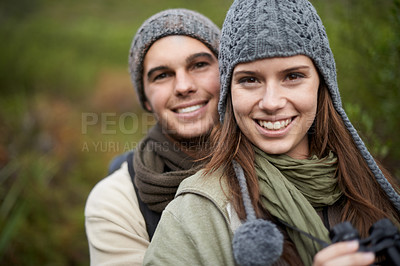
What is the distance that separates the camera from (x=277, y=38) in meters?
1.50

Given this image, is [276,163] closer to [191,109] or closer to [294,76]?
[294,76]

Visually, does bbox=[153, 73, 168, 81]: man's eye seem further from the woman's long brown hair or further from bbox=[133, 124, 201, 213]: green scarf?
the woman's long brown hair

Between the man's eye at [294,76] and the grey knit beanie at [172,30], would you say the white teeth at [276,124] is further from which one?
the grey knit beanie at [172,30]

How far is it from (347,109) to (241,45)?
104 cm

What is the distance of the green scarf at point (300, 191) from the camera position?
4.82 feet

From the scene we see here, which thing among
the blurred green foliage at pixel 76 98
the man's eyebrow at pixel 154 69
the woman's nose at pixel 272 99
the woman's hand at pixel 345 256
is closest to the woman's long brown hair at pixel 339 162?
the woman's nose at pixel 272 99

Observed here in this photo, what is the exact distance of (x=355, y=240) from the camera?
122cm

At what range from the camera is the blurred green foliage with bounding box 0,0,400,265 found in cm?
266

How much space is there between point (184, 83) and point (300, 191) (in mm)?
1150

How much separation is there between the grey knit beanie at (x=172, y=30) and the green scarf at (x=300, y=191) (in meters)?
1.17

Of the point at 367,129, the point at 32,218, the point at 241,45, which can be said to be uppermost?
the point at 241,45

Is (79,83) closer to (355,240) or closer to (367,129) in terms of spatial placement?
(367,129)

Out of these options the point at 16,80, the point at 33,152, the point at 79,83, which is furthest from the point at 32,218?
the point at 79,83

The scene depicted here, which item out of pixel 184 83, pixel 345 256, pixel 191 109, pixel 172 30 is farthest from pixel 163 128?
pixel 345 256
